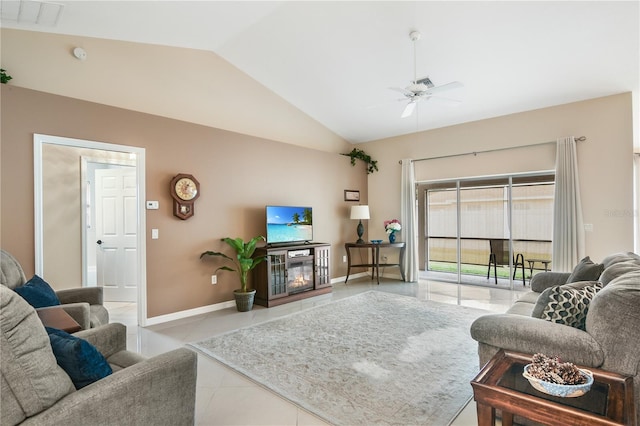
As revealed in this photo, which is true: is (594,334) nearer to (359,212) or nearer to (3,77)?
(359,212)

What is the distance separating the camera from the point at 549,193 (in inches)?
209

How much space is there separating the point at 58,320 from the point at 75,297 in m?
1.14

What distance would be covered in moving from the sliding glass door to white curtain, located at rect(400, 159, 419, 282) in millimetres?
504

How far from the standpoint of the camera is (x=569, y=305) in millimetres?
2039

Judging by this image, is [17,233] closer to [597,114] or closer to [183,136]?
[183,136]

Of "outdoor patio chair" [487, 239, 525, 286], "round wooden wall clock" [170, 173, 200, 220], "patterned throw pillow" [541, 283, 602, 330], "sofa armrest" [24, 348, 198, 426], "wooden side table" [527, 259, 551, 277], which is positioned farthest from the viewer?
"outdoor patio chair" [487, 239, 525, 286]

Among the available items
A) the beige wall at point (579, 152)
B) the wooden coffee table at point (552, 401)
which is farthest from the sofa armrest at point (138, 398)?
the beige wall at point (579, 152)

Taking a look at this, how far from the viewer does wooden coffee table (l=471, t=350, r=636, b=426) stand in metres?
1.28

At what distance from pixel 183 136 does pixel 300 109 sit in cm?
253

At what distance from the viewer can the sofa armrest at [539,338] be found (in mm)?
1751

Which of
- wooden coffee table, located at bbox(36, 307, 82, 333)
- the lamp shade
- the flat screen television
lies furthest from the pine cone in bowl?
the lamp shade

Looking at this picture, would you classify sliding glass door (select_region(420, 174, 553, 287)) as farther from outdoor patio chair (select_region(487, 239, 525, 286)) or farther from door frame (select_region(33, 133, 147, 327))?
door frame (select_region(33, 133, 147, 327))

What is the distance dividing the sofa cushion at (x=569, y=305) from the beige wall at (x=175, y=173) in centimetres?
398

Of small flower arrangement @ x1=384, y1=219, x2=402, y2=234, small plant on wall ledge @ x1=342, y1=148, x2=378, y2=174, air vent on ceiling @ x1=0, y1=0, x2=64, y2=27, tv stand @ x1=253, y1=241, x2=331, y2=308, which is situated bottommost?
tv stand @ x1=253, y1=241, x2=331, y2=308
